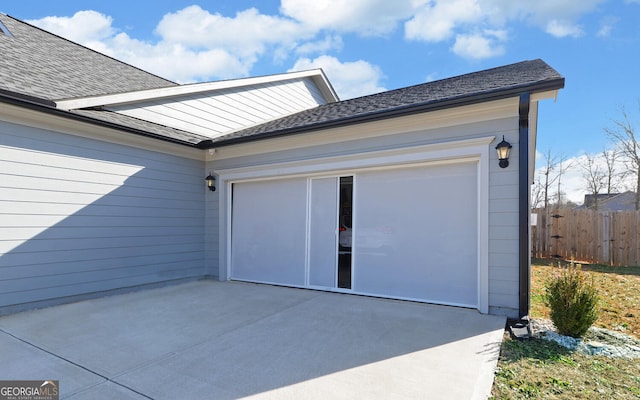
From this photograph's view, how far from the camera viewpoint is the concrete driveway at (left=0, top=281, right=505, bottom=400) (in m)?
2.65

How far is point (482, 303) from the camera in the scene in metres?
4.61

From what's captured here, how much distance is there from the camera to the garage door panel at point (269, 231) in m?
6.54

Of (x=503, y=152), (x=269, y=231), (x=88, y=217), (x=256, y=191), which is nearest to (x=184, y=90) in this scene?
(x=256, y=191)

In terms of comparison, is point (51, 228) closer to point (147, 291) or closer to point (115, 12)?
point (147, 291)

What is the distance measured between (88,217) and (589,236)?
13121mm

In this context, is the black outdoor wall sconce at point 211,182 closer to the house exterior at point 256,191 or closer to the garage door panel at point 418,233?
the house exterior at point 256,191

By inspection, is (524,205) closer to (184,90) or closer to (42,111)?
(42,111)

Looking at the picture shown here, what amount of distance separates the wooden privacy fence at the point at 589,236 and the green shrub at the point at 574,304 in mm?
7851

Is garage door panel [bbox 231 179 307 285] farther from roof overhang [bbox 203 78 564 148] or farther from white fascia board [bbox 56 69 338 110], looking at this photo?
white fascia board [bbox 56 69 338 110]

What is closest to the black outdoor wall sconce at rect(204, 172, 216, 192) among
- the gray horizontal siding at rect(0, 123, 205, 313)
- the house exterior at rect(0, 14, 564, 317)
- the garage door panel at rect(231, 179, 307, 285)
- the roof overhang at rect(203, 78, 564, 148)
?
the house exterior at rect(0, 14, 564, 317)

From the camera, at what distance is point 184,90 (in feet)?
25.3

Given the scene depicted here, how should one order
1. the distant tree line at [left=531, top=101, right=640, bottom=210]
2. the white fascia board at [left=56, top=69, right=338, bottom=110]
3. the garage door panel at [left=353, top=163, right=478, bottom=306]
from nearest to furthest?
the garage door panel at [left=353, top=163, right=478, bottom=306], the white fascia board at [left=56, top=69, right=338, bottom=110], the distant tree line at [left=531, top=101, right=640, bottom=210]

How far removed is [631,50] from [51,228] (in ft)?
59.1

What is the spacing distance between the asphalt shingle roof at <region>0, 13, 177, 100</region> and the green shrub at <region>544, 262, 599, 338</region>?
7717mm
